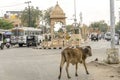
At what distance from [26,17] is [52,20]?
5179 cm

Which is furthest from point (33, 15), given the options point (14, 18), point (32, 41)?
point (32, 41)

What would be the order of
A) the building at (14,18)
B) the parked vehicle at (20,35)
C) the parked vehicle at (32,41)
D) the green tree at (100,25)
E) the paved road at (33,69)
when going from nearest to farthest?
the paved road at (33,69) → the parked vehicle at (32,41) → the parked vehicle at (20,35) → the building at (14,18) → the green tree at (100,25)

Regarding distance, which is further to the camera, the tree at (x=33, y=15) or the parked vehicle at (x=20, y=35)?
the tree at (x=33, y=15)

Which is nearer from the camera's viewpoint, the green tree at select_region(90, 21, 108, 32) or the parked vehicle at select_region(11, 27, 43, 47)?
the parked vehicle at select_region(11, 27, 43, 47)

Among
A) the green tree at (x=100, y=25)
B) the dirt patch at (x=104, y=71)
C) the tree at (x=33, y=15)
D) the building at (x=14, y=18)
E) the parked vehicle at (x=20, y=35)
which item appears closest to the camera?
the dirt patch at (x=104, y=71)

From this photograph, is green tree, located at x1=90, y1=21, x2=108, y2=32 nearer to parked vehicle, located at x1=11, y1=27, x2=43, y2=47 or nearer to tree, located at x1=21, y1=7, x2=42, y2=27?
tree, located at x1=21, y1=7, x2=42, y2=27

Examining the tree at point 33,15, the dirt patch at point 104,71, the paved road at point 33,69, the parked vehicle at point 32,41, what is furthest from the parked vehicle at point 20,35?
the tree at point 33,15

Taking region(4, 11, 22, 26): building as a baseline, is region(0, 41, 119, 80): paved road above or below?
below

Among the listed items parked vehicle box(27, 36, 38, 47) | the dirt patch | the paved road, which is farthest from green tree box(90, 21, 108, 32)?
the dirt patch

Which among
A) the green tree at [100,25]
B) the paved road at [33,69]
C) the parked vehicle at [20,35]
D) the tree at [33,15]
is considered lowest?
the paved road at [33,69]

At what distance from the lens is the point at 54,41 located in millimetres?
48562

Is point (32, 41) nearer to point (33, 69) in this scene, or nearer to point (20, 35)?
point (20, 35)

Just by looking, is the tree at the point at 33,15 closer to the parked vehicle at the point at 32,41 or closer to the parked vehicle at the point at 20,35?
the parked vehicle at the point at 20,35

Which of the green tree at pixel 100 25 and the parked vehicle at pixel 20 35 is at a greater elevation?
the green tree at pixel 100 25
